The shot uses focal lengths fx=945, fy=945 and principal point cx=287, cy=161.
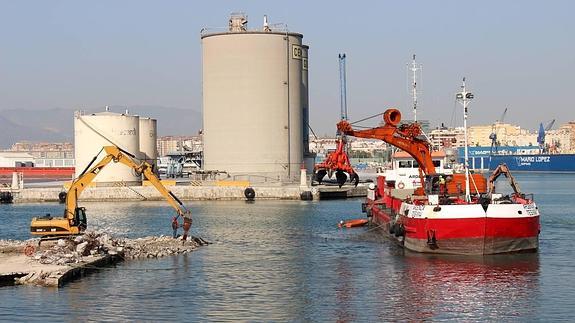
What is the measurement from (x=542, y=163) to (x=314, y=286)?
16859cm

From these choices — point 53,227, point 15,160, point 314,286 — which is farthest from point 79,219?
point 15,160

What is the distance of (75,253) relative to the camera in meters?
31.0

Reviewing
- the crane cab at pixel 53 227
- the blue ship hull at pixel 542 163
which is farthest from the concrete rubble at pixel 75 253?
the blue ship hull at pixel 542 163

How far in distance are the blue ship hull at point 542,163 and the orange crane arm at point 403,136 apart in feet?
489

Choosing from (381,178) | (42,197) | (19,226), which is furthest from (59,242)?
(42,197)

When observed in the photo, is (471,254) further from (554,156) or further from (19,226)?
(554,156)

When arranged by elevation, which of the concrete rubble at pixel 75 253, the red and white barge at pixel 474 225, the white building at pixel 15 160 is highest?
the white building at pixel 15 160

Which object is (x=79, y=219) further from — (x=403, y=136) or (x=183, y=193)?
(x=183, y=193)

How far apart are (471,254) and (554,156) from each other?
532 feet

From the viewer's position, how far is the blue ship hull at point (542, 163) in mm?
183625

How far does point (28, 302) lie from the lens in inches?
971

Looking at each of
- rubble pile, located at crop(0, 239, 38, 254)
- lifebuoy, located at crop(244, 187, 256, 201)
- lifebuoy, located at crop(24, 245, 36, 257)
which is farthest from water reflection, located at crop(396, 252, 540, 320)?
lifebuoy, located at crop(244, 187, 256, 201)

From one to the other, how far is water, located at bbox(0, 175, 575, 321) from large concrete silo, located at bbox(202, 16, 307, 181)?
41.4 m

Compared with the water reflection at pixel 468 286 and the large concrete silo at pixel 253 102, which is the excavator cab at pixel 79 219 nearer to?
the water reflection at pixel 468 286
